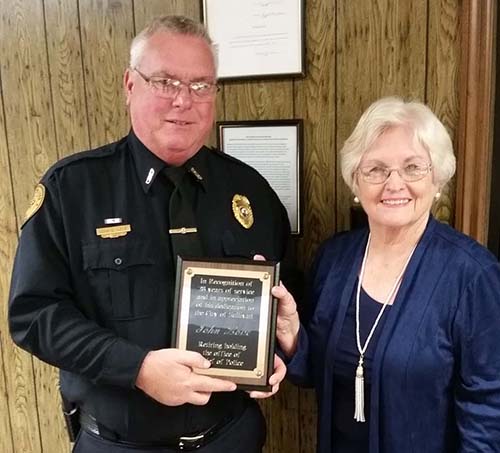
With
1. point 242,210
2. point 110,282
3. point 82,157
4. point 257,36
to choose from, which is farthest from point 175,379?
point 257,36

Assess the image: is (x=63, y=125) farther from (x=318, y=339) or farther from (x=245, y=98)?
(x=318, y=339)

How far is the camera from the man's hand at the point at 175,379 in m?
1.16

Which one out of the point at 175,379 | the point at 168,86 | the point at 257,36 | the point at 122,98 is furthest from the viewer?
the point at 122,98

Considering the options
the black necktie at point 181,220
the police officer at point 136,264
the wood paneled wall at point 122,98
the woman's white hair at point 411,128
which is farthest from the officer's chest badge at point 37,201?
the woman's white hair at point 411,128

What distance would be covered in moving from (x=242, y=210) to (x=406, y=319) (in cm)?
51

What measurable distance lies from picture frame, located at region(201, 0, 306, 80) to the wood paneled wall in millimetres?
37

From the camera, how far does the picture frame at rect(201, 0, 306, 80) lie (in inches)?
63.2

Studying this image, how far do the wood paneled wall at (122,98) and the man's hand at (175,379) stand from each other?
69 centimetres

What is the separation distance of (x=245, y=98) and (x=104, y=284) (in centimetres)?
77

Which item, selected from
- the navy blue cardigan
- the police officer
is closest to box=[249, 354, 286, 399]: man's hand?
the police officer

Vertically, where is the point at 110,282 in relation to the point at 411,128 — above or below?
below

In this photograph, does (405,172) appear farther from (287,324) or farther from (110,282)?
(110,282)

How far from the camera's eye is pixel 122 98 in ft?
5.98

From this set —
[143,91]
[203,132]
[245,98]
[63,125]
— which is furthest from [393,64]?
[63,125]
